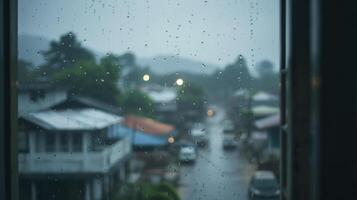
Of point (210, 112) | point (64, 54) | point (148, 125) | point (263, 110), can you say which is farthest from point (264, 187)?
point (148, 125)

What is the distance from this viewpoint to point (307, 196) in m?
1.10

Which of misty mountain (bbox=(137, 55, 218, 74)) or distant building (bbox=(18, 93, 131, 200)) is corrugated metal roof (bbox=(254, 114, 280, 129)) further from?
distant building (bbox=(18, 93, 131, 200))

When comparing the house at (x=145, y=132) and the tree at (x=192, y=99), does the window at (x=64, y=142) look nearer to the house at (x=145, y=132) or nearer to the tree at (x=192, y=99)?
the house at (x=145, y=132)

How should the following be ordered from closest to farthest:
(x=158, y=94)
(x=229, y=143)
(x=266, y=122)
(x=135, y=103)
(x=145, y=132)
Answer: (x=229, y=143)
(x=158, y=94)
(x=266, y=122)
(x=135, y=103)
(x=145, y=132)

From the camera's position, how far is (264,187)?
248 cm

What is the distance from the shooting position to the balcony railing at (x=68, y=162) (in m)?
2.51

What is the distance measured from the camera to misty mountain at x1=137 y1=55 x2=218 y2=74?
7.98ft

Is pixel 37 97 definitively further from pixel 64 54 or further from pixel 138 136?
pixel 138 136

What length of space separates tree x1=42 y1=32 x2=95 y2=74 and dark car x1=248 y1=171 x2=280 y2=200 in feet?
4.75

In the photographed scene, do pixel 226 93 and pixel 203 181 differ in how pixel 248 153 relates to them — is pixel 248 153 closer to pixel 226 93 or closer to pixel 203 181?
pixel 226 93

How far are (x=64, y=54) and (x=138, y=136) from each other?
157cm

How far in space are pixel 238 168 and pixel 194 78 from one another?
0.77 meters

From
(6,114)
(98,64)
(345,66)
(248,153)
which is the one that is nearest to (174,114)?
(248,153)

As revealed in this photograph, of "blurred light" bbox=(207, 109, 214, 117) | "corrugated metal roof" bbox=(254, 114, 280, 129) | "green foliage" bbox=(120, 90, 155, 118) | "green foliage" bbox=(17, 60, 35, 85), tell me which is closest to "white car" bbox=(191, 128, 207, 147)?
"blurred light" bbox=(207, 109, 214, 117)
